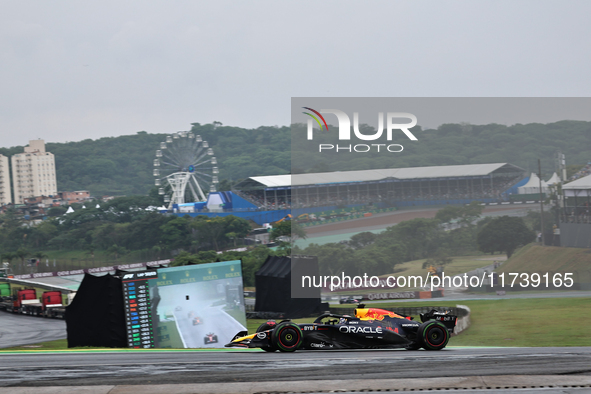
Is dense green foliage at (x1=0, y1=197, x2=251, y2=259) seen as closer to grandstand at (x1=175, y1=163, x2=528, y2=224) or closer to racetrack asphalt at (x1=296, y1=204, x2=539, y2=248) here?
racetrack asphalt at (x1=296, y1=204, x2=539, y2=248)

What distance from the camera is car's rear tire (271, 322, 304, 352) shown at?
12.1 meters

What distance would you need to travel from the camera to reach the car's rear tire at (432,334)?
1254 centimetres

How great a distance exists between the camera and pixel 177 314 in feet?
Result: 79.4

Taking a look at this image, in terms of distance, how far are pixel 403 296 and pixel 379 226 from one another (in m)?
5.99

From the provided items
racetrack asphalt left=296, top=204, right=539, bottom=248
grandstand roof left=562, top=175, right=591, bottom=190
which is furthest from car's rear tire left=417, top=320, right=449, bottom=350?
grandstand roof left=562, top=175, right=591, bottom=190

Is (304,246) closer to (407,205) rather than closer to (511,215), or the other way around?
(407,205)

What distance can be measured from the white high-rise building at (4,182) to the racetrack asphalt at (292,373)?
163 m

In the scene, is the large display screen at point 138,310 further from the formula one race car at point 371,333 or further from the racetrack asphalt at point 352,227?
the racetrack asphalt at point 352,227

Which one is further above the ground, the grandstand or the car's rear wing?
the grandstand

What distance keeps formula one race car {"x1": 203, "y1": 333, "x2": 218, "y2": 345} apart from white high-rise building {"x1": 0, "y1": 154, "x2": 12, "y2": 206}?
151382mm

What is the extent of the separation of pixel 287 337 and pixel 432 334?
3.34m

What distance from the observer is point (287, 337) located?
39.9ft

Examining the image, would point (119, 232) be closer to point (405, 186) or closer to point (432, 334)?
point (405, 186)

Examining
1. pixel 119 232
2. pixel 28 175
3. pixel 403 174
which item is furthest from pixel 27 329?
pixel 28 175
